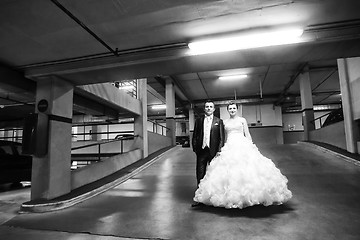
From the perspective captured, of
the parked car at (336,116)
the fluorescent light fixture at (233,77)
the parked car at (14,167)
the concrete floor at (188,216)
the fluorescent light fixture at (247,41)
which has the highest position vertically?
the fluorescent light fixture at (233,77)

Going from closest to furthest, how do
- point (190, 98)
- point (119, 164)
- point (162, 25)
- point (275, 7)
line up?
point (275, 7)
point (162, 25)
point (119, 164)
point (190, 98)

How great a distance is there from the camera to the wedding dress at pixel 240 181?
3.24 metres

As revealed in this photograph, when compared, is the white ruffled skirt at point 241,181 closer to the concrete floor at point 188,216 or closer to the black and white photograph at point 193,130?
the black and white photograph at point 193,130

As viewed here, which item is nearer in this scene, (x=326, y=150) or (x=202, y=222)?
(x=202, y=222)

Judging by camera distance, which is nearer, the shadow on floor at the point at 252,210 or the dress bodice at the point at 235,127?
the shadow on floor at the point at 252,210

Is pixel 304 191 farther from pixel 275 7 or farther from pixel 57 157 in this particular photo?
pixel 57 157

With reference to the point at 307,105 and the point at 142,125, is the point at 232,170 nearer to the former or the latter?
the point at 142,125

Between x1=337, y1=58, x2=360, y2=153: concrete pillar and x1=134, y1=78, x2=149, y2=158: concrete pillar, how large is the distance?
6866 mm

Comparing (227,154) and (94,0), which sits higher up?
(94,0)

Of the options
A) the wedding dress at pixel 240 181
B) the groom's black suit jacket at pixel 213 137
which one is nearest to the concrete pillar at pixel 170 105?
the groom's black suit jacket at pixel 213 137

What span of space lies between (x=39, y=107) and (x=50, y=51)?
1.33 meters

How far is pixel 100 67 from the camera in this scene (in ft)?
13.9

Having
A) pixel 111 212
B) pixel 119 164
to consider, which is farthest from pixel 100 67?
pixel 119 164

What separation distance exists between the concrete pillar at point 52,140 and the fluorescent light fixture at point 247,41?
3.04 m
